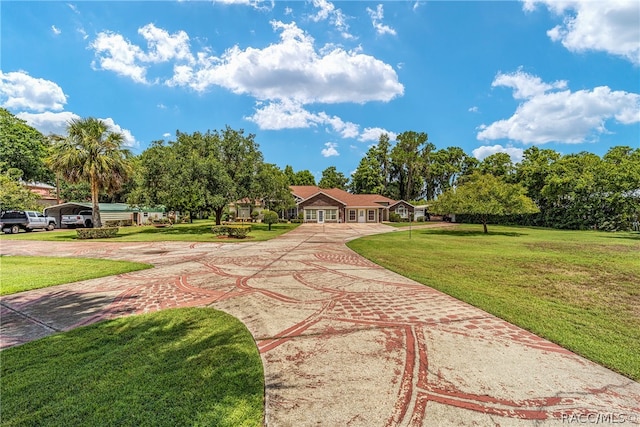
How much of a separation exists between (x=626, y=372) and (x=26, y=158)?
1908 inches

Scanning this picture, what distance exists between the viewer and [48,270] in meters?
8.72

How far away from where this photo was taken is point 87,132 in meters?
21.1

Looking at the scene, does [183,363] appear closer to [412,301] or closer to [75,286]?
[412,301]

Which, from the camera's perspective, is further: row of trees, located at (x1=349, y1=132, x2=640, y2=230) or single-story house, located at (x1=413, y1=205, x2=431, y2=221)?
single-story house, located at (x1=413, y1=205, x2=431, y2=221)

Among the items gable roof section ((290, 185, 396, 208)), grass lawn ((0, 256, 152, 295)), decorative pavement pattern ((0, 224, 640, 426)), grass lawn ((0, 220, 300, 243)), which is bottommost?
decorative pavement pattern ((0, 224, 640, 426))

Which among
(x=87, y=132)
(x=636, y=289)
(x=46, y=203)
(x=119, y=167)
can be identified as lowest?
(x=636, y=289)

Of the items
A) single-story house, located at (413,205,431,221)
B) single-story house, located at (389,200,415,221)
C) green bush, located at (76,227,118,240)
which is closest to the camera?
green bush, located at (76,227,118,240)

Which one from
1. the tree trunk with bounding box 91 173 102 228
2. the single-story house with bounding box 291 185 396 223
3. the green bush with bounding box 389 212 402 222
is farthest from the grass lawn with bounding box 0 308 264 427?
the green bush with bounding box 389 212 402 222

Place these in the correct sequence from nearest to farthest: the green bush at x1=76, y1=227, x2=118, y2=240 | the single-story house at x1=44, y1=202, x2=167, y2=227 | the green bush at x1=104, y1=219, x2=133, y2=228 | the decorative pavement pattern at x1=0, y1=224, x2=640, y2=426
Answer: the decorative pavement pattern at x1=0, y1=224, x2=640, y2=426 < the green bush at x1=76, y1=227, x2=118, y2=240 < the single-story house at x1=44, y1=202, x2=167, y2=227 < the green bush at x1=104, y1=219, x2=133, y2=228

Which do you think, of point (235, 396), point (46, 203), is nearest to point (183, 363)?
point (235, 396)

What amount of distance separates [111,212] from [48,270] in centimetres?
2827

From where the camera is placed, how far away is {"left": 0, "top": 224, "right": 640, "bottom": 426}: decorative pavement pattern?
264cm

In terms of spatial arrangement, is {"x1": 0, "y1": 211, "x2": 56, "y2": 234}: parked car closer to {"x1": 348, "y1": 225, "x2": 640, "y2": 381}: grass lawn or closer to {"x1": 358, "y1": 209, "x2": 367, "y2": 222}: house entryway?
{"x1": 348, "y1": 225, "x2": 640, "y2": 381}: grass lawn

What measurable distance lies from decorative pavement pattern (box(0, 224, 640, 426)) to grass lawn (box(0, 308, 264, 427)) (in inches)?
12.6
